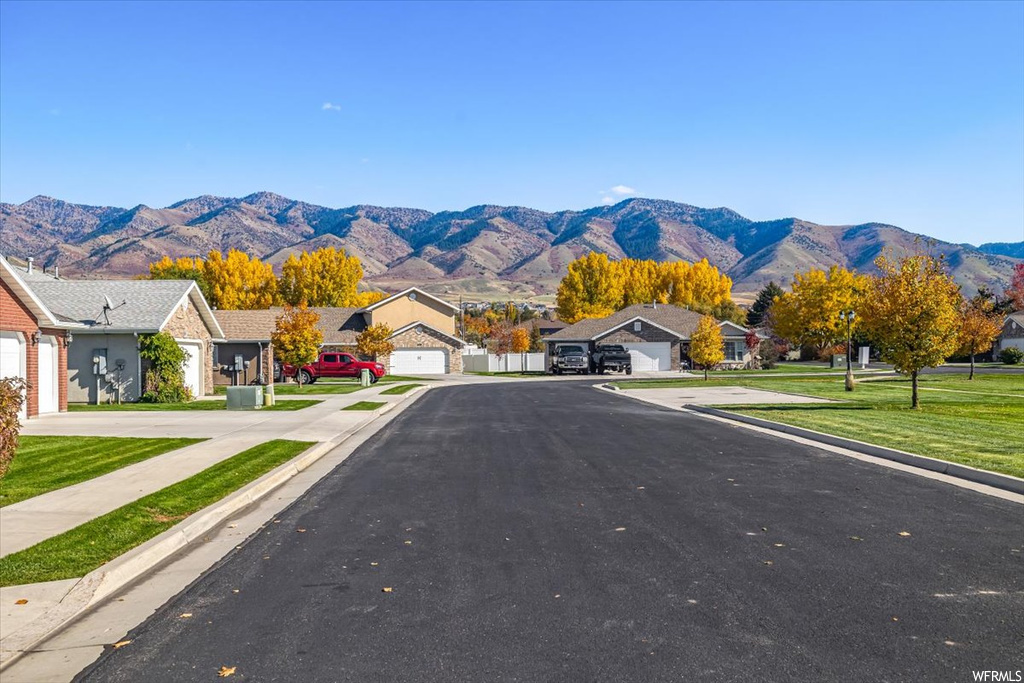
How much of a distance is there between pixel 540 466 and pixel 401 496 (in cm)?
324

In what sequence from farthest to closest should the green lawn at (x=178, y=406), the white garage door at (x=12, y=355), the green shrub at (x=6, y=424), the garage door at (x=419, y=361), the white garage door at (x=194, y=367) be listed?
the garage door at (x=419, y=361), the white garage door at (x=194, y=367), the green lawn at (x=178, y=406), the white garage door at (x=12, y=355), the green shrub at (x=6, y=424)

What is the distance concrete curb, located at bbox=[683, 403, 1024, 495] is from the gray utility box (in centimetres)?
1622

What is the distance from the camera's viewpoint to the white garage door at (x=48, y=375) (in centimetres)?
2384

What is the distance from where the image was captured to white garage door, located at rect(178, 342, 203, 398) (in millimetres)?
32938

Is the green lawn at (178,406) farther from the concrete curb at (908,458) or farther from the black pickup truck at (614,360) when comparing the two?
the black pickup truck at (614,360)

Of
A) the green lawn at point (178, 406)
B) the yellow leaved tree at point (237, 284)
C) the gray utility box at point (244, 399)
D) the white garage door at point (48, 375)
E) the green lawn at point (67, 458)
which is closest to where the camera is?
the green lawn at point (67, 458)

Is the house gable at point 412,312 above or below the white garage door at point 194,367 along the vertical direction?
above

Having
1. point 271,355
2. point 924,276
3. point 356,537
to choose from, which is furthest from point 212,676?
point 271,355

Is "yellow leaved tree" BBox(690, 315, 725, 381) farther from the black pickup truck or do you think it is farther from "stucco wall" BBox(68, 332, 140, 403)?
"stucco wall" BBox(68, 332, 140, 403)

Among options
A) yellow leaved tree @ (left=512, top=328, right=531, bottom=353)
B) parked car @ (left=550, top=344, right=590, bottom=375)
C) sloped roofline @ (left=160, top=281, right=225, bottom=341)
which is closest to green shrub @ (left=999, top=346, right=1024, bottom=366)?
parked car @ (left=550, top=344, right=590, bottom=375)

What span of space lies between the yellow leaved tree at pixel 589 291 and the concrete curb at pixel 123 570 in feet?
279

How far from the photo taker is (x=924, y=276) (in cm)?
2341

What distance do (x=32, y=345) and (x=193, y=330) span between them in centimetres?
1053

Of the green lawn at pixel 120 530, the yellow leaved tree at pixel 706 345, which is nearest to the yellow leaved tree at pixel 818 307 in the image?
the yellow leaved tree at pixel 706 345
